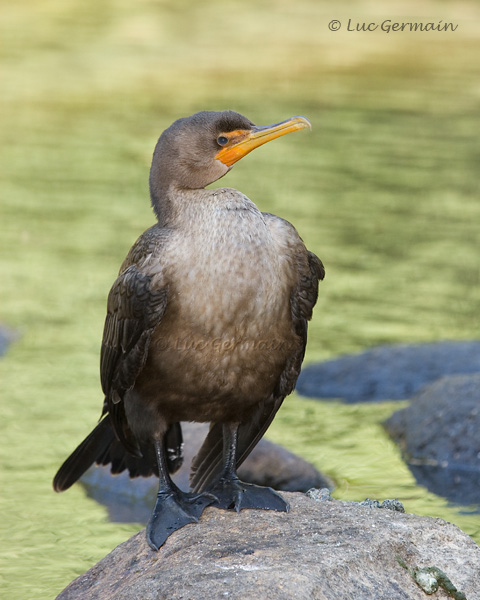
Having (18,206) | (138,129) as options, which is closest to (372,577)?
(18,206)

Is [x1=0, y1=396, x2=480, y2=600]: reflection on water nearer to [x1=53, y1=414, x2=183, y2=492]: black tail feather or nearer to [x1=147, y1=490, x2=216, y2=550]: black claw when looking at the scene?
[x1=53, y1=414, x2=183, y2=492]: black tail feather

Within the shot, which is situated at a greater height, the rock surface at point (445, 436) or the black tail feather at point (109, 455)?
the black tail feather at point (109, 455)

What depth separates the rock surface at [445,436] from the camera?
737cm

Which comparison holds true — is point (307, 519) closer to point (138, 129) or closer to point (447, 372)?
point (447, 372)

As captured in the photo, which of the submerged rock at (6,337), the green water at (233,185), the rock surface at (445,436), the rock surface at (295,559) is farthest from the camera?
the submerged rock at (6,337)

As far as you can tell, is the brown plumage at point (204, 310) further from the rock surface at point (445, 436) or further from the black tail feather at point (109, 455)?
the rock surface at point (445, 436)

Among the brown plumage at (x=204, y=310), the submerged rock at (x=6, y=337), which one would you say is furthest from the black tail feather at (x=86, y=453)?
the submerged rock at (x=6, y=337)

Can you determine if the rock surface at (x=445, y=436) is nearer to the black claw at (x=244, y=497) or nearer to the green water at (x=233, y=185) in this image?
the green water at (x=233, y=185)

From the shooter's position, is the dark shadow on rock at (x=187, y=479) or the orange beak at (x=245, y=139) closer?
the orange beak at (x=245, y=139)

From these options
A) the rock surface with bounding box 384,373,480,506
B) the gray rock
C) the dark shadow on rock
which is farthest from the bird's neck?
the gray rock

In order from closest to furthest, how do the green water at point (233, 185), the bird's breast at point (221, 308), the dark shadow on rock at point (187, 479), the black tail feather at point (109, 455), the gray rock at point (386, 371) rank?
the bird's breast at point (221, 308), the black tail feather at point (109, 455), the dark shadow on rock at point (187, 479), the green water at point (233, 185), the gray rock at point (386, 371)

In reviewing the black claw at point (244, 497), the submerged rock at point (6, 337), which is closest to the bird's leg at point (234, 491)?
the black claw at point (244, 497)

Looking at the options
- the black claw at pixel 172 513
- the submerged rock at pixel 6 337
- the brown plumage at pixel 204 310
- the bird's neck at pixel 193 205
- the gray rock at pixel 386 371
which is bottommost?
the submerged rock at pixel 6 337

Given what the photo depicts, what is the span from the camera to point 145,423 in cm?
501
